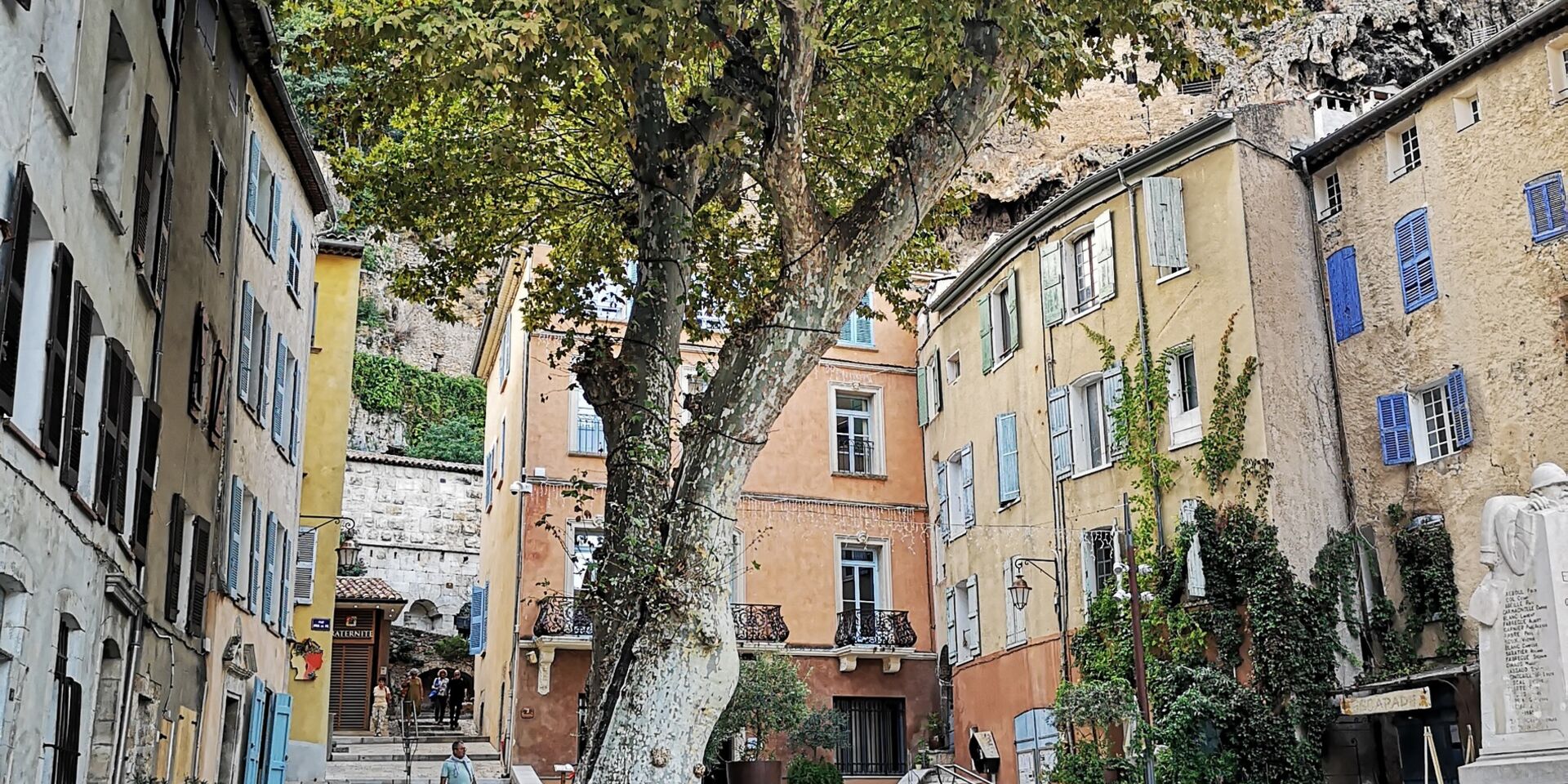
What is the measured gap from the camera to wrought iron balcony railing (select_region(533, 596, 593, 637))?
26875mm

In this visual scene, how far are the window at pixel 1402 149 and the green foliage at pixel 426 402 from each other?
33.9m

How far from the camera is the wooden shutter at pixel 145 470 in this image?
42.9ft

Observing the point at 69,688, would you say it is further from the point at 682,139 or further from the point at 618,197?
the point at 618,197

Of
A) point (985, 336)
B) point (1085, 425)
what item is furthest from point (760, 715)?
point (985, 336)

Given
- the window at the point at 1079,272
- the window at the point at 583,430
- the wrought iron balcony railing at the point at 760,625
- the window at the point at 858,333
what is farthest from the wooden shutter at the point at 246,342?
the window at the point at 858,333

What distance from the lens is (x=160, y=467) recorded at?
14.0 meters

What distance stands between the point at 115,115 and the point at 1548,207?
58.6 feet

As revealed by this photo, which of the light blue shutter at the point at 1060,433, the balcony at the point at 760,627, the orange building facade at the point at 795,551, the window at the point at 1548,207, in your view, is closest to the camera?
the window at the point at 1548,207

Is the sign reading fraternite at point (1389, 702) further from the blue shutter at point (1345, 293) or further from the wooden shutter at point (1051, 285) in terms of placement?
the wooden shutter at point (1051, 285)

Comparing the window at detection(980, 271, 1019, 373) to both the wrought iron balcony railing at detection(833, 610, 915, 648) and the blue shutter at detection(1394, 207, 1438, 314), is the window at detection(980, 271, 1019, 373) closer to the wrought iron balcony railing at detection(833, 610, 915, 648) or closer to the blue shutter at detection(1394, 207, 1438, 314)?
the wrought iron balcony railing at detection(833, 610, 915, 648)

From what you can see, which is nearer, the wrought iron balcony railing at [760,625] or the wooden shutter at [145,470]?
the wooden shutter at [145,470]

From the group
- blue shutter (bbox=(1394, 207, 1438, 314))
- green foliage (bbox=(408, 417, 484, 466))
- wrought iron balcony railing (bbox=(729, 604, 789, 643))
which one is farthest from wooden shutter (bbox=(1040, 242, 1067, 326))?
green foliage (bbox=(408, 417, 484, 466))

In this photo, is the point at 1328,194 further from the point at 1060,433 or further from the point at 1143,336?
the point at 1060,433

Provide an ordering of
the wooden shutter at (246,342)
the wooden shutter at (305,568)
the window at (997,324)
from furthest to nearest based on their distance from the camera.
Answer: the window at (997,324)
the wooden shutter at (305,568)
the wooden shutter at (246,342)
